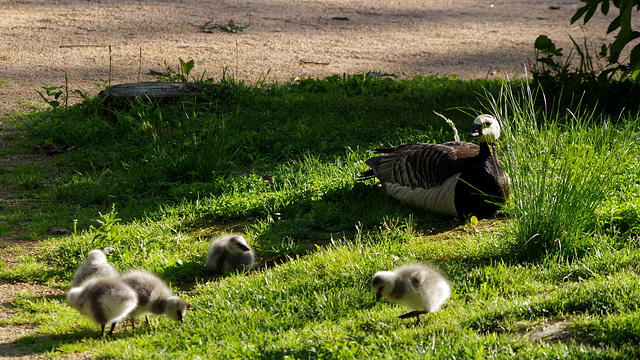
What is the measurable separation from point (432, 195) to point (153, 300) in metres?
2.92

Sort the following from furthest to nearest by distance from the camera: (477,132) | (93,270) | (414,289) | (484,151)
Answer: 1. (484,151)
2. (477,132)
3. (93,270)
4. (414,289)

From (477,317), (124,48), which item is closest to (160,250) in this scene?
(477,317)

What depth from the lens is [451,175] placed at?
20.7 feet

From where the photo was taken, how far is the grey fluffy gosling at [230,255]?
5301mm

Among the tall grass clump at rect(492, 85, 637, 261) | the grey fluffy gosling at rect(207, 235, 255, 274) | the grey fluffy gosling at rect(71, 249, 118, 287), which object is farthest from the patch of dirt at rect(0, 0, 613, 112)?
the tall grass clump at rect(492, 85, 637, 261)

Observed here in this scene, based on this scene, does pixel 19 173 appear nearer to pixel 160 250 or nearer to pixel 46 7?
pixel 160 250

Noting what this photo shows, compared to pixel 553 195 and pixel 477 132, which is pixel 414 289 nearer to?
pixel 553 195

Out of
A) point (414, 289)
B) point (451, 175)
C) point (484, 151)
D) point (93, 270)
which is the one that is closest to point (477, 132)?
point (484, 151)

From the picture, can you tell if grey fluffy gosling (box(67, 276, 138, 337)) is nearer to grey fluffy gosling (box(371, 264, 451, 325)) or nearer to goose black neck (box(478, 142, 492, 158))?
grey fluffy gosling (box(371, 264, 451, 325))

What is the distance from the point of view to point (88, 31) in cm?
1325

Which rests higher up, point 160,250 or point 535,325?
point 535,325

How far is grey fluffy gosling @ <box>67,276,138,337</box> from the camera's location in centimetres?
423

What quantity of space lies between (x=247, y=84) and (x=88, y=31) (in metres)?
4.38

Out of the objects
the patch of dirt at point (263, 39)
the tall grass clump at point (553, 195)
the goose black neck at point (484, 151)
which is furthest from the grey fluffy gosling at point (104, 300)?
the patch of dirt at point (263, 39)
